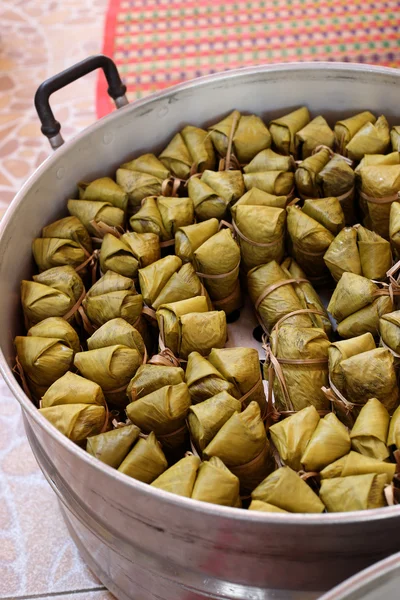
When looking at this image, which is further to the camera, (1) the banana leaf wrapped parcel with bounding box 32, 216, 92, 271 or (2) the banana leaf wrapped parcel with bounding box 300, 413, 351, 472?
(1) the banana leaf wrapped parcel with bounding box 32, 216, 92, 271

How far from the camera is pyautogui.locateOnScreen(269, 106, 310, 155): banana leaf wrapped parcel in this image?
150cm

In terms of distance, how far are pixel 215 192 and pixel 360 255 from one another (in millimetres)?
336

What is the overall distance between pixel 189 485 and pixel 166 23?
1989mm

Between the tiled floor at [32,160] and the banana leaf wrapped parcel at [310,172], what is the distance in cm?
90

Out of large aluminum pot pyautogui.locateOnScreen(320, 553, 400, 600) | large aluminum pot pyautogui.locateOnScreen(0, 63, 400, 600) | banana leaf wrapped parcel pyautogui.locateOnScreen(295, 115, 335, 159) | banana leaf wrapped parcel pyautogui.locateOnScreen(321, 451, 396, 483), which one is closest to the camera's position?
large aluminum pot pyautogui.locateOnScreen(320, 553, 400, 600)

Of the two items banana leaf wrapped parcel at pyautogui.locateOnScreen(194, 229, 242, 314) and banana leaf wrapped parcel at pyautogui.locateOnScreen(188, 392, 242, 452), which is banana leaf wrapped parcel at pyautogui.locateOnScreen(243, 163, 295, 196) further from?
banana leaf wrapped parcel at pyautogui.locateOnScreen(188, 392, 242, 452)

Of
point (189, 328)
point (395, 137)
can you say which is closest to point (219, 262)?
point (189, 328)

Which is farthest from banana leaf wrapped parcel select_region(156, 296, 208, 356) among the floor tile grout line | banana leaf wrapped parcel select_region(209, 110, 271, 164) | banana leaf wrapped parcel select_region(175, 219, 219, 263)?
the floor tile grout line

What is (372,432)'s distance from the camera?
1.00 meters

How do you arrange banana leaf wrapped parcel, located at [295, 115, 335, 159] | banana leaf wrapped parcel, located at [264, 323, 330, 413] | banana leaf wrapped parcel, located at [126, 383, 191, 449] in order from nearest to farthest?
banana leaf wrapped parcel, located at [126, 383, 191, 449], banana leaf wrapped parcel, located at [264, 323, 330, 413], banana leaf wrapped parcel, located at [295, 115, 335, 159]

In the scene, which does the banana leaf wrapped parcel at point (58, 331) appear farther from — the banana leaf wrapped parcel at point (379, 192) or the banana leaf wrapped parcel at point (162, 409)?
the banana leaf wrapped parcel at point (379, 192)

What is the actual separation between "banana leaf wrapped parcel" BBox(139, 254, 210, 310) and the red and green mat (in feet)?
3.64

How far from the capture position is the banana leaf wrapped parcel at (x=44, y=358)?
3.84ft

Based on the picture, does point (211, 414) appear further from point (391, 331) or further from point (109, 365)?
point (391, 331)
